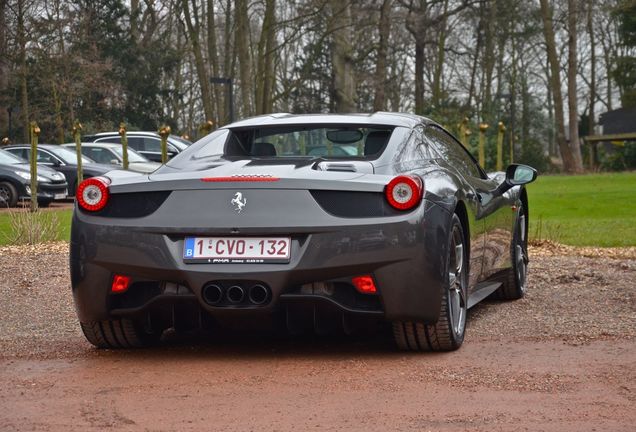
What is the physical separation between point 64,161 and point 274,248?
25.6m

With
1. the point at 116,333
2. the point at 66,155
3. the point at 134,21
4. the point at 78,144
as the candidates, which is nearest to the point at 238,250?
the point at 116,333

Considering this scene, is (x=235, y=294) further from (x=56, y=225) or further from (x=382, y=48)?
(x=382, y=48)

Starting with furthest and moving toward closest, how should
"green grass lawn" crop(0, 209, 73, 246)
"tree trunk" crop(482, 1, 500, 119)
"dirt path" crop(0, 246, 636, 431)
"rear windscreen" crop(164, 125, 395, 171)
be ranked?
"tree trunk" crop(482, 1, 500, 119) → "green grass lawn" crop(0, 209, 73, 246) → "rear windscreen" crop(164, 125, 395, 171) → "dirt path" crop(0, 246, 636, 431)

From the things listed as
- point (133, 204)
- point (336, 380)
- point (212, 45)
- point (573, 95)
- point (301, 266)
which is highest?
point (212, 45)

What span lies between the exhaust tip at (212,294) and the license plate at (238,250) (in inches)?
4.9

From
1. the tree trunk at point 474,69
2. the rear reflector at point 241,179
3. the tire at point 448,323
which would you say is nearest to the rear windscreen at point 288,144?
A: the rear reflector at point 241,179

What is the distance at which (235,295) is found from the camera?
6.12 m

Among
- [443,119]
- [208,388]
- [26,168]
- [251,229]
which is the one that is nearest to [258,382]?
[208,388]

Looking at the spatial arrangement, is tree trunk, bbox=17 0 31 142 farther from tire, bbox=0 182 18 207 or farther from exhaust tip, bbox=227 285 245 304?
exhaust tip, bbox=227 285 245 304

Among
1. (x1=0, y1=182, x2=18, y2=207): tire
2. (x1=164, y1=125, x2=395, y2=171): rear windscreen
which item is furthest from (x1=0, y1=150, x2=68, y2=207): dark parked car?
(x1=164, y1=125, x2=395, y2=171): rear windscreen

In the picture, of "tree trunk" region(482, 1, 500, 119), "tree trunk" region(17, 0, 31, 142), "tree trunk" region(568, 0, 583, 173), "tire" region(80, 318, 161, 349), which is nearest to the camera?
"tire" region(80, 318, 161, 349)

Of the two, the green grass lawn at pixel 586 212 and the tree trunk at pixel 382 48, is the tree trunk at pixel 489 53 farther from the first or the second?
the green grass lawn at pixel 586 212

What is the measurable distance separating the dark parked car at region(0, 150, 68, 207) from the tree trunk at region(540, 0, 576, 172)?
2112 cm

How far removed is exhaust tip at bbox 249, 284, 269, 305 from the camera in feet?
20.0
